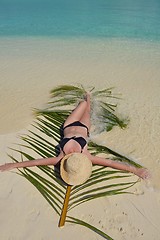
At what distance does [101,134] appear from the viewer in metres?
4.03

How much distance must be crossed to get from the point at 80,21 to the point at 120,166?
10.4 metres

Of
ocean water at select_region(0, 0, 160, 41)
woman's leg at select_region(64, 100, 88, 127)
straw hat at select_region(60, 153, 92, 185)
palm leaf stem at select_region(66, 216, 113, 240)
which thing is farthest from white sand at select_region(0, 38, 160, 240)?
ocean water at select_region(0, 0, 160, 41)

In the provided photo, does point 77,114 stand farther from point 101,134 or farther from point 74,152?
point 74,152

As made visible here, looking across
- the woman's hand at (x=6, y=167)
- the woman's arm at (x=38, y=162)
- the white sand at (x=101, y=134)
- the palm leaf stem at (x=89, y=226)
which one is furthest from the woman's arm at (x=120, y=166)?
the woman's hand at (x=6, y=167)

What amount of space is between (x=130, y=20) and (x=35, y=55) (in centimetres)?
644

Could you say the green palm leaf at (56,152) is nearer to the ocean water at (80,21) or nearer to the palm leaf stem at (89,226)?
the palm leaf stem at (89,226)

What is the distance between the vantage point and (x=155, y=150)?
3.86m

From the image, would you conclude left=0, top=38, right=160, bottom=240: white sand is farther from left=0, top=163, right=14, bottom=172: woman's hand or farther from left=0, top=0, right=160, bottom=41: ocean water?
left=0, top=0, right=160, bottom=41: ocean water

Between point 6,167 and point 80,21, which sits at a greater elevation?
point 80,21

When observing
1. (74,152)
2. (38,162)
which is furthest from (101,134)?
(38,162)

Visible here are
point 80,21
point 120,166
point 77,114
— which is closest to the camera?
point 120,166

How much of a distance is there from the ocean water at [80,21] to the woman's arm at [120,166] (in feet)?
23.9

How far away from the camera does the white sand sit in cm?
273

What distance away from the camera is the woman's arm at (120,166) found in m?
3.17
